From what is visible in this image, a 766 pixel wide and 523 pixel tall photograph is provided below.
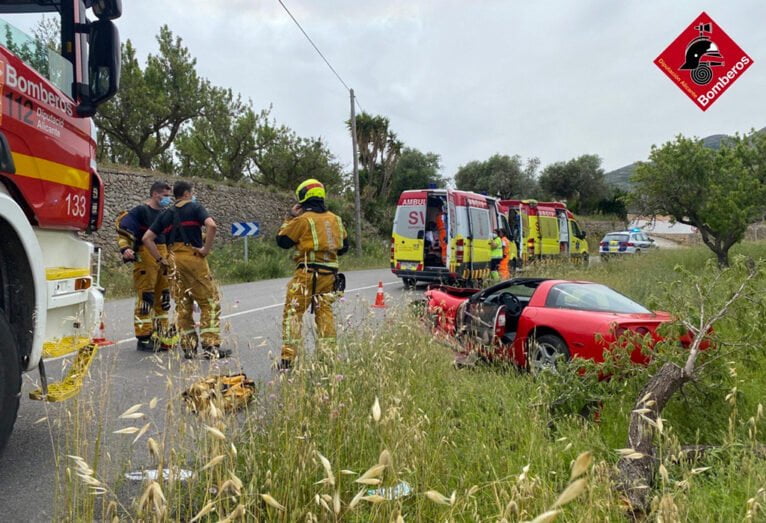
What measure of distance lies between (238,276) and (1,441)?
1514 cm

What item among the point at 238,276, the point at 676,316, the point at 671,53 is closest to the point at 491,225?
the point at 238,276

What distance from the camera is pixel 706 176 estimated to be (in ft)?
51.0

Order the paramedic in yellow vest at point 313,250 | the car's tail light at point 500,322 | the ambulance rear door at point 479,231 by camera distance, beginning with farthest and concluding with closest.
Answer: the ambulance rear door at point 479,231
the car's tail light at point 500,322
the paramedic in yellow vest at point 313,250

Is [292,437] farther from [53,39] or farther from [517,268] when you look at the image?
[517,268]

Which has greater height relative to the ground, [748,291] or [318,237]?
[318,237]

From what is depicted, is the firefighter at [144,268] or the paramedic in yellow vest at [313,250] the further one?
the firefighter at [144,268]

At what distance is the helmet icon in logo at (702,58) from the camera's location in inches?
211

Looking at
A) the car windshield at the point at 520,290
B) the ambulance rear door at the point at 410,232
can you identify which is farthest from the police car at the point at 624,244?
the car windshield at the point at 520,290

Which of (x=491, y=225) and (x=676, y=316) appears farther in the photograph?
(x=491, y=225)

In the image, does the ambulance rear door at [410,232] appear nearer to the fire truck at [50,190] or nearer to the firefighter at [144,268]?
the firefighter at [144,268]

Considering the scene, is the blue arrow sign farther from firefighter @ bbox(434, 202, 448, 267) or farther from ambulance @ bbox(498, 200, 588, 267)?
ambulance @ bbox(498, 200, 588, 267)

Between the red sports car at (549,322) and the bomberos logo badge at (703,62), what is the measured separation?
2.05m

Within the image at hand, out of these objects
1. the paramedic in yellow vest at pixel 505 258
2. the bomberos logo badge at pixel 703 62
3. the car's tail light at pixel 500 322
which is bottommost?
the car's tail light at pixel 500 322

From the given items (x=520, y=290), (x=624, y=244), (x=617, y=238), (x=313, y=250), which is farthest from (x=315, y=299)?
(x=617, y=238)
